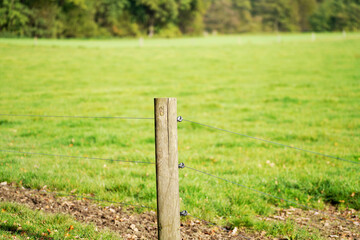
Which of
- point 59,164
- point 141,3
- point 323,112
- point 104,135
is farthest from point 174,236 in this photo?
point 141,3

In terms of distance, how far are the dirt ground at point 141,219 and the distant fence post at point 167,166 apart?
114 centimetres

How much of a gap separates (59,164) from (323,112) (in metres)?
11.8

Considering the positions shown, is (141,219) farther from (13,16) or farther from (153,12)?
(153,12)

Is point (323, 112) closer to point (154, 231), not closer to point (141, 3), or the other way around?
point (154, 231)

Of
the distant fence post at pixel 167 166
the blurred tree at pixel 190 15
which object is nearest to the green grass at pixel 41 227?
the distant fence post at pixel 167 166

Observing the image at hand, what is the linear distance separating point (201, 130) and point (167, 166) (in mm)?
8709

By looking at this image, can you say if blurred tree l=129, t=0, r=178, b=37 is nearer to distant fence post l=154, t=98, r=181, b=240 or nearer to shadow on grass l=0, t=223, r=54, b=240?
shadow on grass l=0, t=223, r=54, b=240

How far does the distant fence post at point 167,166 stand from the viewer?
3.88 meters

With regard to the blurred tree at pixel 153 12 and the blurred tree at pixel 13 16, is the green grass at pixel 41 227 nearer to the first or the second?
the blurred tree at pixel 13 16

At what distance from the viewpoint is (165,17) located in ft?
285

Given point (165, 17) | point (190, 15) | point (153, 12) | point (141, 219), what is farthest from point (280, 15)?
point (141, 219)

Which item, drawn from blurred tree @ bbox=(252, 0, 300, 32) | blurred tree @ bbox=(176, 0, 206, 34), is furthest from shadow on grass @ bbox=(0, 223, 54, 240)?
blurred tree @ bbox=(252, 0, 300, 32)

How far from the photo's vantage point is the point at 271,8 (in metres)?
112

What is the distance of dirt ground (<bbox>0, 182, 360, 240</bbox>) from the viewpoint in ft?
17.3
